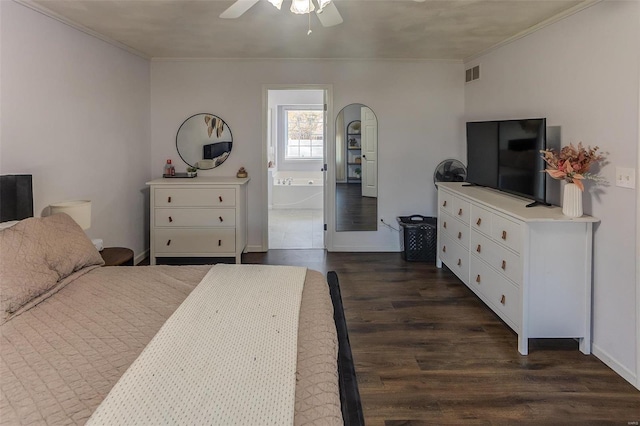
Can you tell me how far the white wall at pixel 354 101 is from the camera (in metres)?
5.32

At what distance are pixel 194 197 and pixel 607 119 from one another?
3765 millimetres

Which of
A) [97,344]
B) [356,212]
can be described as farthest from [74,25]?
[356,212]

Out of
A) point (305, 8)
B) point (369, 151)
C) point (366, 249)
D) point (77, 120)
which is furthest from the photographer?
point (366, 249)

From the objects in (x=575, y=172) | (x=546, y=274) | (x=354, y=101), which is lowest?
(x=546, y=274)

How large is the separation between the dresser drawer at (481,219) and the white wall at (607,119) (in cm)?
67

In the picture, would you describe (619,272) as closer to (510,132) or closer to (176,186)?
(510,132)

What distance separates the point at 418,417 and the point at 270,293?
0.99 metres

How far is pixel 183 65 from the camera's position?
17.3ft

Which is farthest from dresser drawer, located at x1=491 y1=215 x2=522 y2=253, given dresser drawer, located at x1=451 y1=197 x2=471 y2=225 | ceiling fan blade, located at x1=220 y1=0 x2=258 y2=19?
ceiling fan blade, located at x1=220 y1=0 x2=258 y2=19

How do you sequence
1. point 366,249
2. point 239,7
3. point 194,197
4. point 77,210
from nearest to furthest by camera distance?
point 239,7 < point 77,210 < point 194,197 < point 366,249

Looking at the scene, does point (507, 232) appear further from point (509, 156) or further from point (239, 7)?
point (239, 7)

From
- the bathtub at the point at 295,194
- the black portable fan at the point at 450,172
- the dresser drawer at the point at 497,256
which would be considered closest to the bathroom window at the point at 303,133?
the bathtub at the point at 295,194

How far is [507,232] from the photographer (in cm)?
309

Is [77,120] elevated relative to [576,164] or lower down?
elevated
